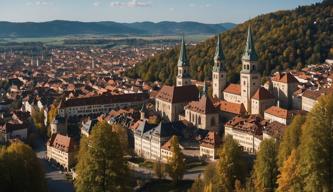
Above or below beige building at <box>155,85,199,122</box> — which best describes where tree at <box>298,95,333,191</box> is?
above

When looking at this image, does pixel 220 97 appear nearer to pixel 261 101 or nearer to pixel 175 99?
pixel 175 99

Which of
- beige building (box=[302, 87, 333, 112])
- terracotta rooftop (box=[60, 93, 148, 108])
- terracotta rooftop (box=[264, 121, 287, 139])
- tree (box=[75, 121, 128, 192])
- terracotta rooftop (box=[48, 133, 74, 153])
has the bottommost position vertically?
terracotta rooftop (box=[48, 133, 74, 153])

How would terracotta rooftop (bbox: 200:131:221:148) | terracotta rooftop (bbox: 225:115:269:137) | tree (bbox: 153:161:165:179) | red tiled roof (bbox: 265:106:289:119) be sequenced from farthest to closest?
red tiled roof (bbox: 265:106:289:119) → terracotta rooftop (bbox: 225:115:269:137) → terracotta rooftop (bbox: 200:131:221:148) → tree (bbox: 153:161:165:179)

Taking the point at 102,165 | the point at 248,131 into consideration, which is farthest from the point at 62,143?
the point at 102,165

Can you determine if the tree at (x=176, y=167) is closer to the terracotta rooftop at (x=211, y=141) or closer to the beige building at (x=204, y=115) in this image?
the terracotta rooftop at (x=211, y=141)

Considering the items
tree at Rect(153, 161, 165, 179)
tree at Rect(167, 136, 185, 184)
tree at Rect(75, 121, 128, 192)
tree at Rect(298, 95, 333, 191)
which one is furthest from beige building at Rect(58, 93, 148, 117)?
tree at Rect(298, 95, 333, 191)

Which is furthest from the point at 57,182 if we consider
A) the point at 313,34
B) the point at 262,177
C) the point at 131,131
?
the point at 313,34

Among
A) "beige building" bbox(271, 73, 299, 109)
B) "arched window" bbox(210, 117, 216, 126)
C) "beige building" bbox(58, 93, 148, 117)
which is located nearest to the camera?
"arched window" bbox(210, 117, 216, 126)

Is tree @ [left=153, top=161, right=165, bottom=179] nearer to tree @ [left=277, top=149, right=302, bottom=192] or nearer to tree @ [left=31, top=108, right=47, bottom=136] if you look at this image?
tree @ [left=277, top=149, right=302, bottom=192]
